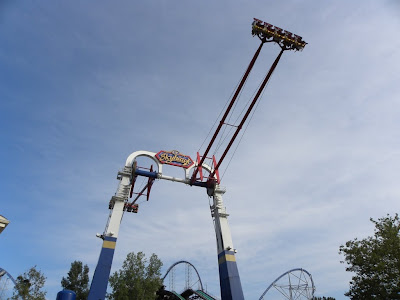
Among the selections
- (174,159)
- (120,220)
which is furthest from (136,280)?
(174,159)

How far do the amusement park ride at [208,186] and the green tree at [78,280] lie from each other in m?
19.0

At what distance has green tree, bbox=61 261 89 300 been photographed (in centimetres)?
4539

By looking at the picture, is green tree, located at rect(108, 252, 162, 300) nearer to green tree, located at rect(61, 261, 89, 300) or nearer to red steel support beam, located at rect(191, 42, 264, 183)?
red steel support beam, located at rect(191, 42, 264, 183)

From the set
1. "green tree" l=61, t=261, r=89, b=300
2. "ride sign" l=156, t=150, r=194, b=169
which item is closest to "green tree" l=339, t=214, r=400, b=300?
"ride sign" l=156, t=150, r=194, b=169

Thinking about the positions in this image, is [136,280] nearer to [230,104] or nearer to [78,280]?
[230,104]

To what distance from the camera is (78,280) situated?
1848 inches

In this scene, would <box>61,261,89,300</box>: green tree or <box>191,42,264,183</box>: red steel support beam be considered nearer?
<box>191,42,264,183</box>: red steel support beam

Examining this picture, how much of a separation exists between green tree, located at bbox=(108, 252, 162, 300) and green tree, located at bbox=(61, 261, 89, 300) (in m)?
23.4

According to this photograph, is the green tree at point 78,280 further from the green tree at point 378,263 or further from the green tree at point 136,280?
the green tree at point 378,263

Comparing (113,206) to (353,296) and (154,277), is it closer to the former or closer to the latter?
(154,277)

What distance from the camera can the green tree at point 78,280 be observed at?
4539 centimetres

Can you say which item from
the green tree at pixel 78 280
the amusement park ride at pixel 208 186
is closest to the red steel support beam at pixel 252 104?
the amusement park ride at pixel 208 186

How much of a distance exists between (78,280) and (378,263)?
43.6 m

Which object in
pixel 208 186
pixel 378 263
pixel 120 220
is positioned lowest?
pixel 378 263
